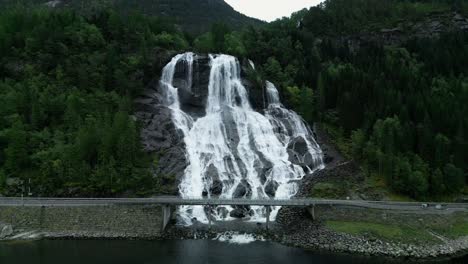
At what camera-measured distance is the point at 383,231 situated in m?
53.2

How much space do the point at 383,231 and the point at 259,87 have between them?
49.1 m

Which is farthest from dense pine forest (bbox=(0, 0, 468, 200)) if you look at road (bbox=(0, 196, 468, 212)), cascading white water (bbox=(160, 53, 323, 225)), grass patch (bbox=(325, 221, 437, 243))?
grass patch (bbox=(325, 221, 437, 243))

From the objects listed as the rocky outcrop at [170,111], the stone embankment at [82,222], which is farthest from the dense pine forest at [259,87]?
the stone embankment at [82,222]

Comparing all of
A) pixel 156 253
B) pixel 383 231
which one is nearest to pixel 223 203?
pixel 156 253

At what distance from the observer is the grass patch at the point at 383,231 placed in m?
51.7

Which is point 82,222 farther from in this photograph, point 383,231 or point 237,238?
point 383,231

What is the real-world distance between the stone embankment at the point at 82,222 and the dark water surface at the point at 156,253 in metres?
2.03

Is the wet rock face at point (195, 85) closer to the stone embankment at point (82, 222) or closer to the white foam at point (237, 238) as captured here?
the stone embankment at point (82, 222)

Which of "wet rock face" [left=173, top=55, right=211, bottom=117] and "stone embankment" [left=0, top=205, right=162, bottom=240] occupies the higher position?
"wet rock face" [left=173, top=55, right=211, bottom=117]

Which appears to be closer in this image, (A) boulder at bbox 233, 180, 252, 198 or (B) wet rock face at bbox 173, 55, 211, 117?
(A) boulder at bbox 233, 180, 252, 198

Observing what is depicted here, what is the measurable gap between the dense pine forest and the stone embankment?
305 inches

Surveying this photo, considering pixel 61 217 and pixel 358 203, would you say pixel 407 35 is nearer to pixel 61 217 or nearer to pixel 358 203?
pixel 358 203

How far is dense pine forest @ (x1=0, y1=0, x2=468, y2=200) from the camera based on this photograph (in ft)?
221

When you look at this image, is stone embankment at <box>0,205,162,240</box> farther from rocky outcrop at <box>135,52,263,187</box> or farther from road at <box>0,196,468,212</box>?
rocky outcrop at <box>135,52,263,187</box>
